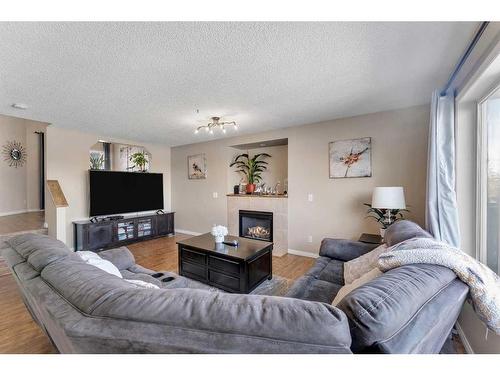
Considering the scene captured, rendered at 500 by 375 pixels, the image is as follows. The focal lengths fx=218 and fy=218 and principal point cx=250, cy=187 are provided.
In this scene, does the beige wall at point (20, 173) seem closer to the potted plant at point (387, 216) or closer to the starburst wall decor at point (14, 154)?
the starburst wall decor at point (14, 154)

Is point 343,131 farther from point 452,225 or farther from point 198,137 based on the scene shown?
point 198,137

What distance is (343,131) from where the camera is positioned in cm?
335

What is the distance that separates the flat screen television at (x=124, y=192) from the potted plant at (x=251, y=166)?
6.57 feet

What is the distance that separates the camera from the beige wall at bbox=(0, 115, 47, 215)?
5.64m

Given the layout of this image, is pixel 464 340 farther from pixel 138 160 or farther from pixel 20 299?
pixel 138 160

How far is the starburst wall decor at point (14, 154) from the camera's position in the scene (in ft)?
18.5

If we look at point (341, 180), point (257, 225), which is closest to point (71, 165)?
point (257, 225)

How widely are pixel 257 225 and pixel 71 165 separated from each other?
3624 millimetres

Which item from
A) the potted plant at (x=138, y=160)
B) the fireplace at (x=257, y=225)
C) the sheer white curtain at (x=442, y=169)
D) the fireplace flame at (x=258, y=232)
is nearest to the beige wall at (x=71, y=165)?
the potted plant at (x=138, y=160)

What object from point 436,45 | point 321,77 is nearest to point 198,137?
point 321,77

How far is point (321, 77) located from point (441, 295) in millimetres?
1871

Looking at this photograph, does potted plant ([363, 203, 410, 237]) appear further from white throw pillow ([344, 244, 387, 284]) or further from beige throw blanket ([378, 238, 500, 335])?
beige throw blanket ([378, 238, 500, 335])

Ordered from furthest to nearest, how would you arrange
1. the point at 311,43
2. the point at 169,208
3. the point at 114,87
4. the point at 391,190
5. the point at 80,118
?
the point at 169,208 → the point at 80,118 → the point at 391,190 → the point at 114,87 → the point at 311,43

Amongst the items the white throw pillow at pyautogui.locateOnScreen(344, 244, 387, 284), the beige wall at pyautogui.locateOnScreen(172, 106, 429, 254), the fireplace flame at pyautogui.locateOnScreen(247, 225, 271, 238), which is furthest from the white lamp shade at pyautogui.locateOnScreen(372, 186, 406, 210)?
the fireplace flame at pyautogui.locateOnScreen(247, 225, 271, 238)
